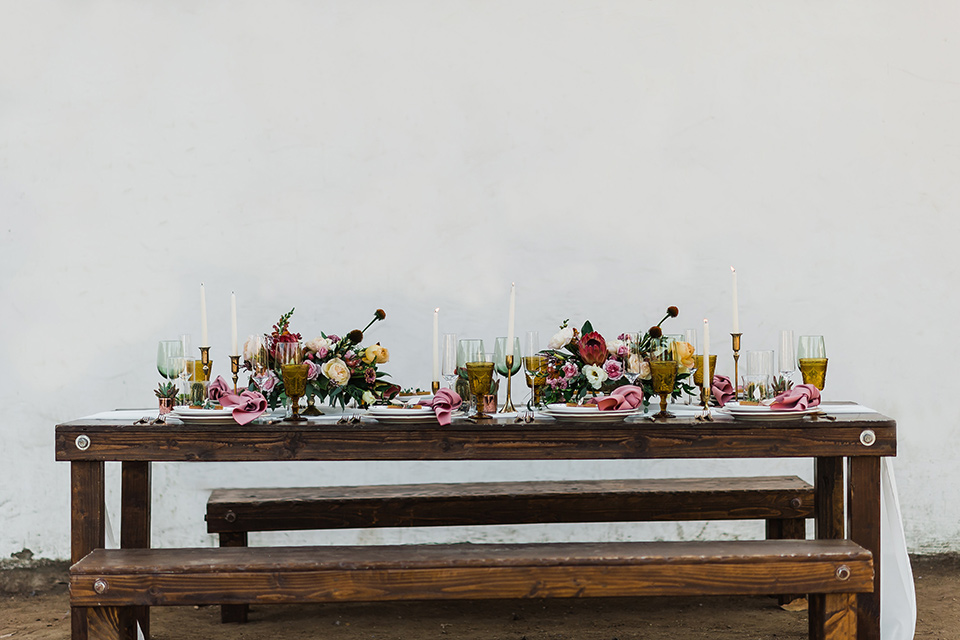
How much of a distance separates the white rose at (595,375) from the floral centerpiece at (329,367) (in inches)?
21.6

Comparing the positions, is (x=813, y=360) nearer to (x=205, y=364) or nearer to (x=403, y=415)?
(x=403, y=415)

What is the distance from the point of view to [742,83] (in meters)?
3.89

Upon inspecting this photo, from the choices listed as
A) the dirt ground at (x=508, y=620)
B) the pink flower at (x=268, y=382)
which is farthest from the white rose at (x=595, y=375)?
the dirt ground at (x=508, y=620)

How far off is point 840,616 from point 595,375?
2.76 ft

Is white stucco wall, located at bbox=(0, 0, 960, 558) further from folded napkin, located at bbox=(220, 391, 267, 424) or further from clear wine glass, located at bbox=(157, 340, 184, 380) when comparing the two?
folded napkin, located at bbox=(220, 391, 267, 424)

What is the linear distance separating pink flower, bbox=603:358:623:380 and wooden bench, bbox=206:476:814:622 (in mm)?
662

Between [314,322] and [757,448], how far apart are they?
2.09 m

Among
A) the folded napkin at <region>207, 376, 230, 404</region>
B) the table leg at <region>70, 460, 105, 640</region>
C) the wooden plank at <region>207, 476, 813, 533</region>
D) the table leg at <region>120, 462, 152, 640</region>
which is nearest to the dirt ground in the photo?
the wooden plank at <region>207, 476, 813, 533</region>

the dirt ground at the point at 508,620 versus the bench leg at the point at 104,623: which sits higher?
the bench leg at the point at 104,623

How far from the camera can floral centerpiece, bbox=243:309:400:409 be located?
249 cm

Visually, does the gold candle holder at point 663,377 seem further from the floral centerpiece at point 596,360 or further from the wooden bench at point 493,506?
the wooden bench at point 493,506

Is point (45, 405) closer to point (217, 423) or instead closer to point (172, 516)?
point (172, 516)

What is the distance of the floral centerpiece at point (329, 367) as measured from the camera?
249cm

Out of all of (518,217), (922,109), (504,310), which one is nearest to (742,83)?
(922,109)
